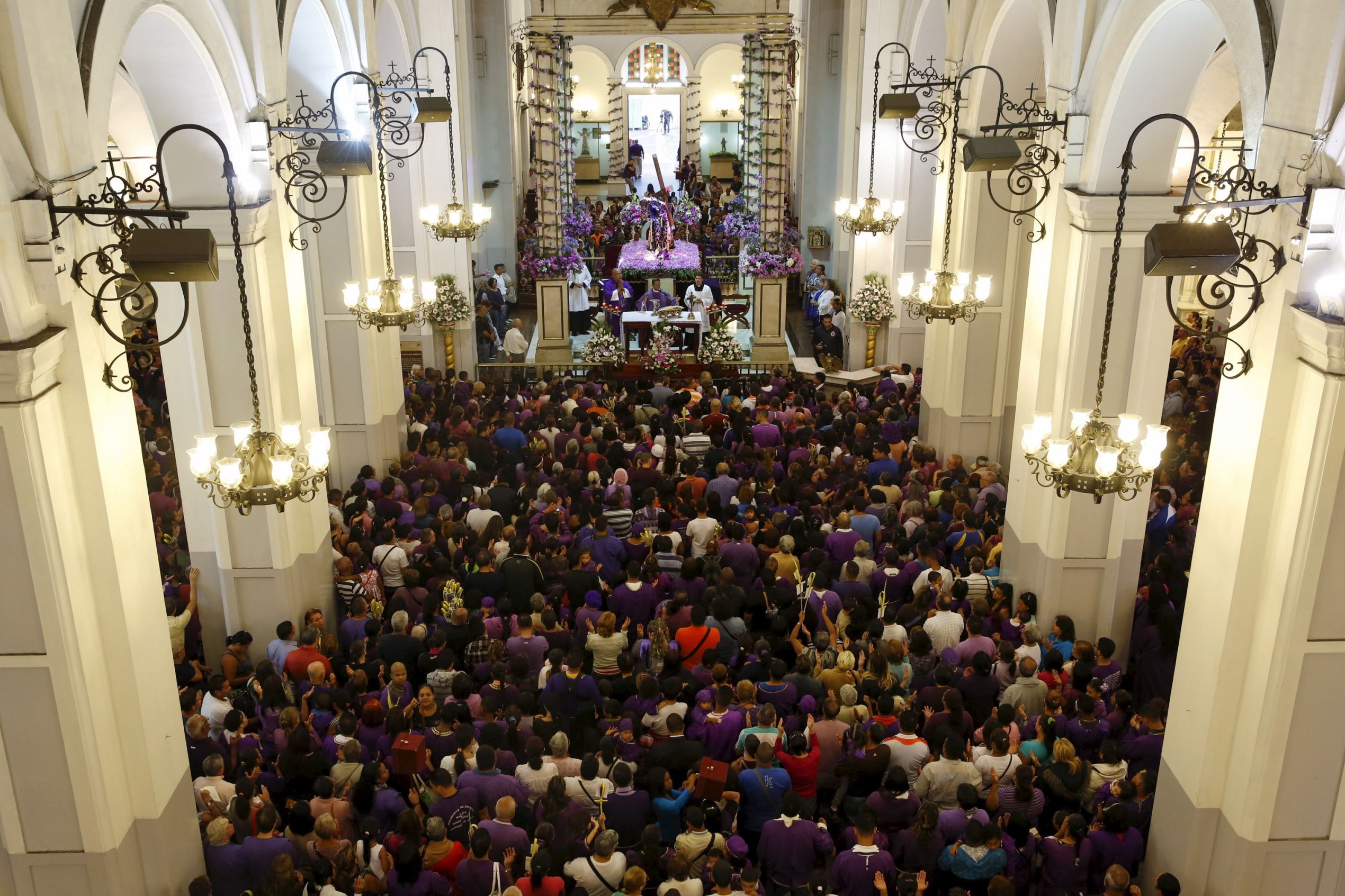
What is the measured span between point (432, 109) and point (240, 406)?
447 centimetres

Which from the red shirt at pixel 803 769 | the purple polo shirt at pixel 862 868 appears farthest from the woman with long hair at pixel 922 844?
the red shirt at pixel 803 769

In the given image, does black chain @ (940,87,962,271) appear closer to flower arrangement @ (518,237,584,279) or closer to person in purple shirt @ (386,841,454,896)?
person in purple shirt @ (386,841,454,896)

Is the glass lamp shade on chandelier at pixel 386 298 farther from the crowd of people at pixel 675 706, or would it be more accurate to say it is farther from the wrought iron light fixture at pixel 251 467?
the wrought iron light fixture at pixel 251 467

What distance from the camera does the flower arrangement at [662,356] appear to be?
18.5m

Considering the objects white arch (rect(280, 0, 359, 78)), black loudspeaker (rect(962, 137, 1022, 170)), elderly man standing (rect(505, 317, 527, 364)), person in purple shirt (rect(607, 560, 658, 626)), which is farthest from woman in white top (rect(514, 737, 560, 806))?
elderly man standing (rect(505, 317, 527, 364))

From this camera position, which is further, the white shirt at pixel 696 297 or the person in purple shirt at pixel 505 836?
the white shirt at pixel 696 297

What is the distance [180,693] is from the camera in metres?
8.82

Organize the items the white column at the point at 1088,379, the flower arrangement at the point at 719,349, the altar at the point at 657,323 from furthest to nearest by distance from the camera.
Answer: the altar at the point at 657,323
the flower arrangement at the point at 719,349
the white column at the point at 1088,379

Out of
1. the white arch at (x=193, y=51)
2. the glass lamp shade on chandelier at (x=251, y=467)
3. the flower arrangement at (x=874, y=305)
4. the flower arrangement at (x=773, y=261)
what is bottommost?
the flower arrangement at (x=874, y=305)

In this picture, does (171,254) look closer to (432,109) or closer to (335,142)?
(335,142)

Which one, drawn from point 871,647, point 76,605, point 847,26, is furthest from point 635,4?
point 76,605

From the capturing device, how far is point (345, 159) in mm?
10156

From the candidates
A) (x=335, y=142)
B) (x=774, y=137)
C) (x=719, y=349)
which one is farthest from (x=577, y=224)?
(x=335, y=142)

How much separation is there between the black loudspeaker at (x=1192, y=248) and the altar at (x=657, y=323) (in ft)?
42.9
